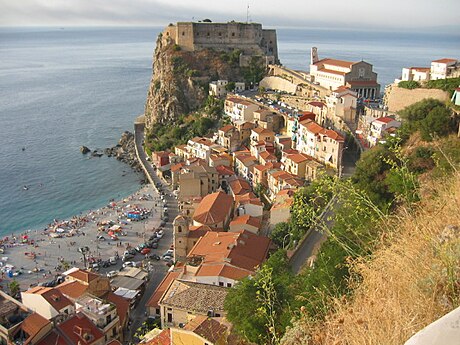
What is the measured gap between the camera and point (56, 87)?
60.4 m

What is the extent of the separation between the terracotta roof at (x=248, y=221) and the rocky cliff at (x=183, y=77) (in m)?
17.9

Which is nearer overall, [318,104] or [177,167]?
[318,104]

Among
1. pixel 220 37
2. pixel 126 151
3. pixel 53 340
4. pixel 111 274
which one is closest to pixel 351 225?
pixel 53 340

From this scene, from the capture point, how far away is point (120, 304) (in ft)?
46.6

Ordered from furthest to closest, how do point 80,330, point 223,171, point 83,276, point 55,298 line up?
point 223,171 → point 83,276 → point 55,298 → point 80,330

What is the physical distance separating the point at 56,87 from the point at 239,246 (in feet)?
171

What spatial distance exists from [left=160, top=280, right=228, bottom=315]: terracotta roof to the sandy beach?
7059 millimetres

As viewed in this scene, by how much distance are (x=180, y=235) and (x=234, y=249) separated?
2.85 m

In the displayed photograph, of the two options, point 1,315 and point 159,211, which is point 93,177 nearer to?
point 159,211

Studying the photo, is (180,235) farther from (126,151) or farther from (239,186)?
(126,151)

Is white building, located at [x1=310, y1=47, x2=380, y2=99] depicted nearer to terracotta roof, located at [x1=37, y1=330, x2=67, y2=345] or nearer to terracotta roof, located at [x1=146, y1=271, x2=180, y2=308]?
terracotta roof, located at [x1=146, y1=271, x2=180, y2=308]

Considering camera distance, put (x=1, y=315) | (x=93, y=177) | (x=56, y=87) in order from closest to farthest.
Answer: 1. (x=1, y=315)
2. (x=93, y=177)
3. (x=56, y=87)

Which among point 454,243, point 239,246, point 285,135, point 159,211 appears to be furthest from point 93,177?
point 454,243

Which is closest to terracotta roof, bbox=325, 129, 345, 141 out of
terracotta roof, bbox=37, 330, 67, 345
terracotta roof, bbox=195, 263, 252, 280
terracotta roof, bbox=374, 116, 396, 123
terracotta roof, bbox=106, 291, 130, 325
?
terracotta roof, bbox=374, 116, 396, 123
